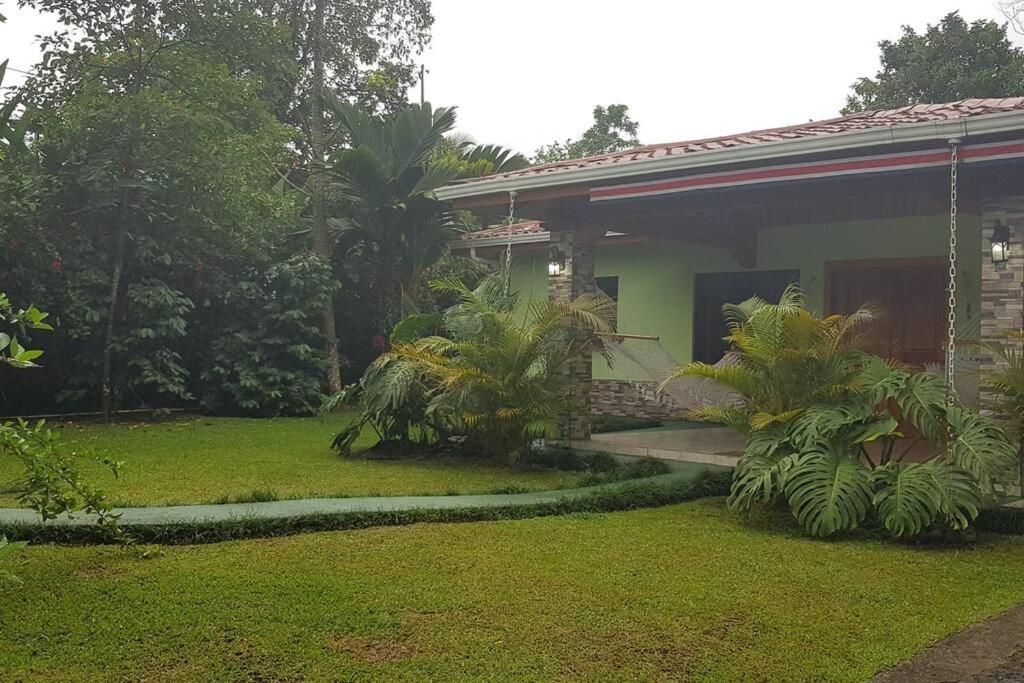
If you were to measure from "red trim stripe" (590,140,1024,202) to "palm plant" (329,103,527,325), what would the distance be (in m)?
5.88

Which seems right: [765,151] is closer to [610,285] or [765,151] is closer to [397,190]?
[610,285]

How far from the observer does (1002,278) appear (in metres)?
6.71

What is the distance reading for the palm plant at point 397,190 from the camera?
45.1 feet


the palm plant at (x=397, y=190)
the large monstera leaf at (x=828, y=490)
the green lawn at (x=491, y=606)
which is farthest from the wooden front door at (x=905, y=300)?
the palm plant at (x=397, y=190)

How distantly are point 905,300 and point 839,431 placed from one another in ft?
16.4

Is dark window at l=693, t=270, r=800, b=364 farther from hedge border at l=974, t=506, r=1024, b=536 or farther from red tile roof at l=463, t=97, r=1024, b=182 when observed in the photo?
hedge border at l=974, t=506, r=1024, b=536

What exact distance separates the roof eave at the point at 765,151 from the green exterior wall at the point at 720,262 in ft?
6.23

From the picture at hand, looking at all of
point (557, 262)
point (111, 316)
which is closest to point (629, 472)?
point (557, 262)

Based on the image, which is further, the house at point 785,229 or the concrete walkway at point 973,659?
the house at point 785,229

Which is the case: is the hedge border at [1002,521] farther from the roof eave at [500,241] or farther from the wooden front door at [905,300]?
the roof eave at [500,241]

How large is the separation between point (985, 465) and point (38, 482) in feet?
16.4

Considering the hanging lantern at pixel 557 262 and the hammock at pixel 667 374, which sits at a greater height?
the hanging lantern at pixel 557 262

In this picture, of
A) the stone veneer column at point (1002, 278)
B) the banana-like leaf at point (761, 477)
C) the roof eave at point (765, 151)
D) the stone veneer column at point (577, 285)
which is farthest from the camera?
the stone veneer column at point (577, 285)

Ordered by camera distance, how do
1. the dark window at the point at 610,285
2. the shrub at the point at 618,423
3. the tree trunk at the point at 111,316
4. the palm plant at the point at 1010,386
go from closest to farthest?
1. the palm plant at the point at 1010,386
2. the shrub at the point at 618,423
3. the tree trunk at the point at 111,316
4. the dark window at the point at 610,285
